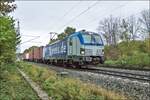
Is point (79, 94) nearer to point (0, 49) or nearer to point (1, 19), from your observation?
point (1, 19)

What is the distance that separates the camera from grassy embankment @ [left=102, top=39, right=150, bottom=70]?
106 feet

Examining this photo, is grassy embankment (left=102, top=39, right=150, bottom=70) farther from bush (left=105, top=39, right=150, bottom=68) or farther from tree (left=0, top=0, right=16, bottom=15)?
tree (left=0, top=0, right=16, bottom=15)

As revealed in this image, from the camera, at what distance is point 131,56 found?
1443 inches

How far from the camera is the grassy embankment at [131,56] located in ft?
106

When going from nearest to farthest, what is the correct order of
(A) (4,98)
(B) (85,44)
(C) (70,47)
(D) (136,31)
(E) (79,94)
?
1. (A) (4,98)
2. (E) (79,94)
3. (B) (85,44)
4. (C) (70,47)
5. (D) (136,31)

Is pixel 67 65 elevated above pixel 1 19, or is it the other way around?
pixel 1 19

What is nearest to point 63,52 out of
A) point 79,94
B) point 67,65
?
point 67,65

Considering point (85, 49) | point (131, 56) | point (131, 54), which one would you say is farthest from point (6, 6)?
point (131, 54)

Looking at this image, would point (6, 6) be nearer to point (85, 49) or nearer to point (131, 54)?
point (85, 49)

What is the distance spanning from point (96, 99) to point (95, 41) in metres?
18.0

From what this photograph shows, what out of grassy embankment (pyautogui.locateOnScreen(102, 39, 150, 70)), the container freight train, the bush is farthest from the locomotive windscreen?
the bush

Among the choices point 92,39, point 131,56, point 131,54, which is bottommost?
point 131,56

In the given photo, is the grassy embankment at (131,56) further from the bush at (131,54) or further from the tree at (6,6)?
the tree at (6,6)

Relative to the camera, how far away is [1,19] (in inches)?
483
